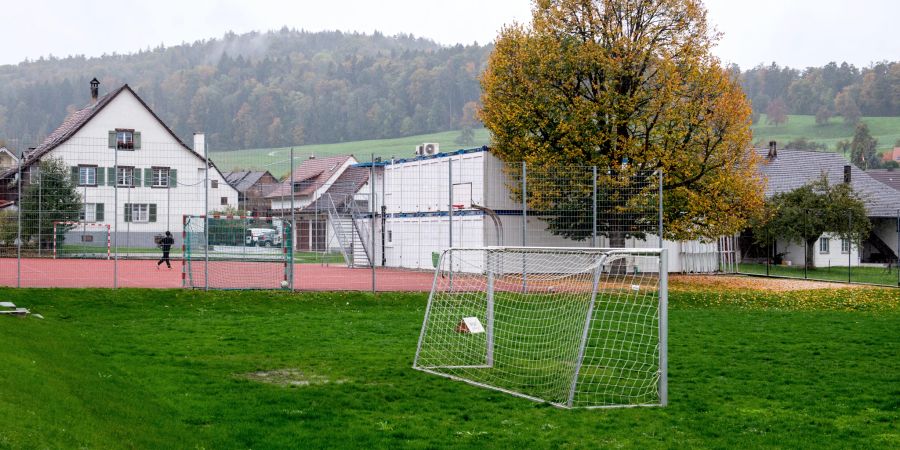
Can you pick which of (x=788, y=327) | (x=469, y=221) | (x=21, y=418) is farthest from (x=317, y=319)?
(x=469, y=221)

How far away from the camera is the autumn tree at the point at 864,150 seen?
353 feet

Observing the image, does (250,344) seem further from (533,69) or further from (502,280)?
(533,69)

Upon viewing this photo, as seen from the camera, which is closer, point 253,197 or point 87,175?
point 87,175

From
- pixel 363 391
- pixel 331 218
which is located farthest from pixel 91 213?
pixel 331 218

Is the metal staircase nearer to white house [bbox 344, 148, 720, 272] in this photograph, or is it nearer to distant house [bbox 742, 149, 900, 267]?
white house [bbox 344, 148, 720, 272]

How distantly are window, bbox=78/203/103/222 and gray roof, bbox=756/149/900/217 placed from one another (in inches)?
1526

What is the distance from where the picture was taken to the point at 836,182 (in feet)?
178

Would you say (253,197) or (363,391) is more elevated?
(253,197)

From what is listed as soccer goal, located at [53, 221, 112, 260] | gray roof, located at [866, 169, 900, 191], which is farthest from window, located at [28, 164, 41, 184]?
gray roof, located at [866, 169, 900, 191]

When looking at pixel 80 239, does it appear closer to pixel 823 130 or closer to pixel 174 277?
pixel 174 277

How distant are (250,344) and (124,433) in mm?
6744

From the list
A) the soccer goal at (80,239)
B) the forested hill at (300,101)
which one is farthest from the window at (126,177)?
the forested hill at (300,101)

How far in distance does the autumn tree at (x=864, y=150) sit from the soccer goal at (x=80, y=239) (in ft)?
307

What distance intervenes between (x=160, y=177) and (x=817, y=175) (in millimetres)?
40794
